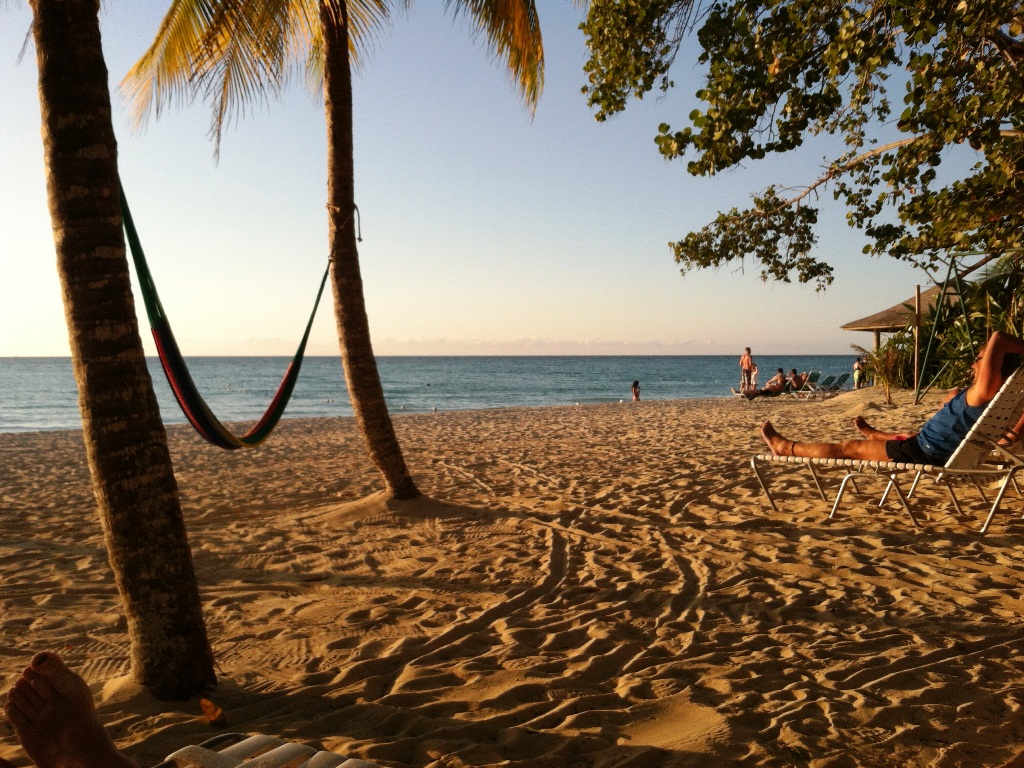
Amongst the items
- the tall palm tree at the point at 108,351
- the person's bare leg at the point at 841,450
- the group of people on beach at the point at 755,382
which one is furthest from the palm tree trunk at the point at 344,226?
the group of people on beach at the point at 755,382

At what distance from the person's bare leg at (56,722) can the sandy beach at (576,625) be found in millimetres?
348

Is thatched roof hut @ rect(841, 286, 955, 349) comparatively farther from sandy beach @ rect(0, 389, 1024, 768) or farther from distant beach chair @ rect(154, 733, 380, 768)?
distant beach chair @ rect(154, 733, 380, 768)

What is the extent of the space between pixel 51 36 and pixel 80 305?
839 millimetres

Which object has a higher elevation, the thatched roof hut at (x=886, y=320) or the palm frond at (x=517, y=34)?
the palm frond at (x=517, y=34)

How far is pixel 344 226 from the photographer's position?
499cm

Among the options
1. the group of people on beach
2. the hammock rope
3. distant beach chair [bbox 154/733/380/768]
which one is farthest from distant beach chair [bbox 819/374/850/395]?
distant beach chair [bbox 154/733/380/768]

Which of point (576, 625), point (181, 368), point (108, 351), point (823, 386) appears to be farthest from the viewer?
point (823, 386)

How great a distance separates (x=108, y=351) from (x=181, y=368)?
1.52 metres

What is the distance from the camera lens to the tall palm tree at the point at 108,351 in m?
2.17

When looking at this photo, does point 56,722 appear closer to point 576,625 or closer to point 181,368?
point 576,625

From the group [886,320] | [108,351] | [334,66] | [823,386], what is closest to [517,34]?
[334,66]

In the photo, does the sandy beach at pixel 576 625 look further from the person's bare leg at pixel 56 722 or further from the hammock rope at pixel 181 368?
the hammock rope at pixel 181 368

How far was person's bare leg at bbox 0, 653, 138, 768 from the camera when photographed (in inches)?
63.8

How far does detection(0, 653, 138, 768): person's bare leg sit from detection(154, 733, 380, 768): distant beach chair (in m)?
0.14
